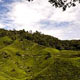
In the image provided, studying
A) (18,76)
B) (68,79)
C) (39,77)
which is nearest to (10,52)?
(18,76)

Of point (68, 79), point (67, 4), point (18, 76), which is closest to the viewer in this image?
point (67, 4)

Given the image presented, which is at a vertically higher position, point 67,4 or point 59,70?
point 67,4

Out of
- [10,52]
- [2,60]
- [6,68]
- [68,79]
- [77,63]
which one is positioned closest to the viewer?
[68,79]

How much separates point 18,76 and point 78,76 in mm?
48617

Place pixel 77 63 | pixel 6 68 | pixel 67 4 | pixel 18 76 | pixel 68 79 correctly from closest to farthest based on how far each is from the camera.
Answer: pixel 67 4 < pixel 68 79 < pixel 77 63 < pixel 18 76 < pixel 6 68

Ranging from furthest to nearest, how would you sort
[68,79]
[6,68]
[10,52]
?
[10,52] → [6,68] → [68,79]

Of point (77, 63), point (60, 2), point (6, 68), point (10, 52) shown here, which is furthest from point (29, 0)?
point (10, 52)

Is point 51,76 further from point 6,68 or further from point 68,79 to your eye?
point 6,68

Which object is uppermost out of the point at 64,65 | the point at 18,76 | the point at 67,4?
the point at 67,4

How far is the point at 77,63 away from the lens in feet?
297

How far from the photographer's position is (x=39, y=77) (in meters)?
92.7

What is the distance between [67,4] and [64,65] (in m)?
74.0

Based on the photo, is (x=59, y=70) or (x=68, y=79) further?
(x=59, y=70)

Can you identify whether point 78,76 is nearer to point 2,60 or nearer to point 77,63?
point 77,63
